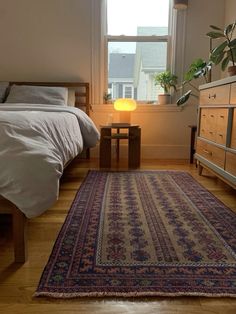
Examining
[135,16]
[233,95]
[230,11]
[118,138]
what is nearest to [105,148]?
[118,138]

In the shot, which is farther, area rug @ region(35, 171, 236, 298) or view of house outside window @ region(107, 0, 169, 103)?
view of house outside window @ region(107, 0, 169, 103)

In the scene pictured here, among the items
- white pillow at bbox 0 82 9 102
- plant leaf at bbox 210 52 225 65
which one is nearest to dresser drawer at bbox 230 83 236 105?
plant leaf at bbox 210 52 225 65

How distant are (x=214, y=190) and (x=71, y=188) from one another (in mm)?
1140

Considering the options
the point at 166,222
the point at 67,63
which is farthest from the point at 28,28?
the point at 166,222

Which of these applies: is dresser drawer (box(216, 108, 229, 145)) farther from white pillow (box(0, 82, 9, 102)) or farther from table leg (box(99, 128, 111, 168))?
white pillow (box(0, 82, 9, 102))

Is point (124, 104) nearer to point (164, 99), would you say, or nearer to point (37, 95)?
point (164, 99)

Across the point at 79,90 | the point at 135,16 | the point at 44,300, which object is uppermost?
the point at 135,16

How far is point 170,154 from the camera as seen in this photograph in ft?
12.2

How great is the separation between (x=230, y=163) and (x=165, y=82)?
1.82 metres

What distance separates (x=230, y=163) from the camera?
6.47 ft

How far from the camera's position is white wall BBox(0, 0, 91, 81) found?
340cm

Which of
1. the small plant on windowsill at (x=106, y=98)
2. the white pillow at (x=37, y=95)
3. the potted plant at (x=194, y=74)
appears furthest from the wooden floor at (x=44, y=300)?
the small plant on windowsill at (x=106, y=98)

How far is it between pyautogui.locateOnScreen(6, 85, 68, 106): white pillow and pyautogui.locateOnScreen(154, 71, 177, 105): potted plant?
1.18 meters

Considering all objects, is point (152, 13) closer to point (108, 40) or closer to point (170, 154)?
point (108, 40)
